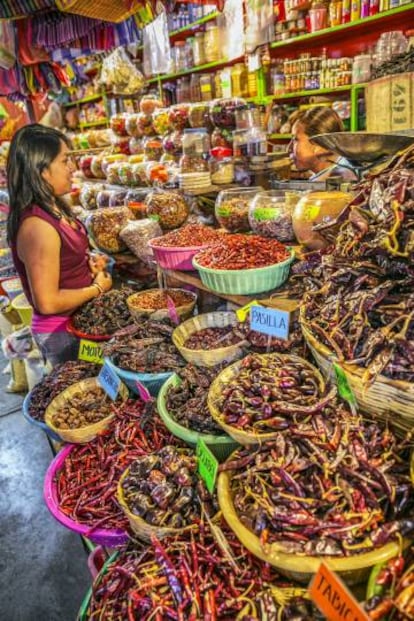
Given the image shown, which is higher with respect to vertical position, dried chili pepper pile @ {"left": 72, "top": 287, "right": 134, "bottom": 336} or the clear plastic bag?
the clear plastic bag

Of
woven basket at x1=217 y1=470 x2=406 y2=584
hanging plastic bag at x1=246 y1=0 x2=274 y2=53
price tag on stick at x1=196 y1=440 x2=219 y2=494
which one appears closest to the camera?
woven basket at x1=217 y1=470 x2=406 y2=584

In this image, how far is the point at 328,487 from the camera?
107cm

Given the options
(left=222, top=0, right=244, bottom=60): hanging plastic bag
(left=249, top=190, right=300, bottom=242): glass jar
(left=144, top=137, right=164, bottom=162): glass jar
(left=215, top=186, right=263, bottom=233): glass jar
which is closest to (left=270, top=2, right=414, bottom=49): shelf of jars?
(left=222, top=0, right=244, bottom=60): hanging plastic bag

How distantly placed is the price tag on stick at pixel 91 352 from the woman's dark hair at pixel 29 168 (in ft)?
2.48

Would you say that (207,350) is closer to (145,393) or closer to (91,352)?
(145,393)

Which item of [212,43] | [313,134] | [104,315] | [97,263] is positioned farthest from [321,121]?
[212,43]

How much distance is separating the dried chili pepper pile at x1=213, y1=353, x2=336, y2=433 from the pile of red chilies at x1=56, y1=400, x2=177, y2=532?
48 centimetres

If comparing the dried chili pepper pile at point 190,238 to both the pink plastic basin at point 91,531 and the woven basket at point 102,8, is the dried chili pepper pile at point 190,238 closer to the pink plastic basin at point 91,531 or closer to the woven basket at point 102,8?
the pink plastic basin at point 91,531

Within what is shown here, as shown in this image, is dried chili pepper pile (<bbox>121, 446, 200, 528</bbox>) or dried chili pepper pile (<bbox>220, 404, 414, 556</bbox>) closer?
dried chili pepper pile (<bbox>220, 404, 414, 556</bbox>)

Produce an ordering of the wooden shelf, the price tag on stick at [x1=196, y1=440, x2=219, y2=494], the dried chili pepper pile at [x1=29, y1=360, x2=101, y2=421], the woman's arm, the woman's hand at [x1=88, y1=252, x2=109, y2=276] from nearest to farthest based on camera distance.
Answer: the price tag on stick at [x1=196, y1=440, x2=219, y2=494] → the dried chili pepper pile at [x1=29, y1=360, x2=101, y2=421] → the woman's arm → the woman's hand at [x1=88, y1=252, x2=109, y2=276] → the wooden shelf

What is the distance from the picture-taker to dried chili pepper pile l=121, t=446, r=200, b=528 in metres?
1.32

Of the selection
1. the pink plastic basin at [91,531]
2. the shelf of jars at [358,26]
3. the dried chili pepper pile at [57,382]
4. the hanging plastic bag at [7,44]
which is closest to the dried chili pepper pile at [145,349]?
the dried chili pepper pile at [57,382]

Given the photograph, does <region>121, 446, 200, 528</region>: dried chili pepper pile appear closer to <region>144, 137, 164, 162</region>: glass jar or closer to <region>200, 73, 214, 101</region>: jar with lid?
<region>144, 137, 164, 162</region>: glass jar

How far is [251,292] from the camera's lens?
5.93 feet
